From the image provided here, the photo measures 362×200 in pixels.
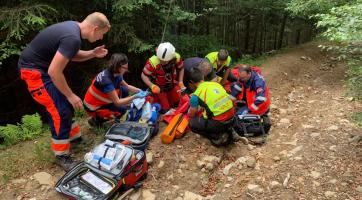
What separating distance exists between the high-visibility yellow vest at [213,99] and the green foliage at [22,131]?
3.05 meters

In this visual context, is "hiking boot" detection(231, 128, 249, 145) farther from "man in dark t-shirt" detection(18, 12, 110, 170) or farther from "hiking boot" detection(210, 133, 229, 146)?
"man in dark t-shirt" detection(18, 12, 110, 170)

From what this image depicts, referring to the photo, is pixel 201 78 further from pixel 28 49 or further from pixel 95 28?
pixel 28 49

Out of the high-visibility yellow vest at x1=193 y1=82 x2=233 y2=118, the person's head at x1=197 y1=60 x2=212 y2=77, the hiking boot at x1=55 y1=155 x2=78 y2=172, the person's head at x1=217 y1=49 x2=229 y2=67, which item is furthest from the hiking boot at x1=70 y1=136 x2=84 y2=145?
the person's head at x1=217 y1=49 x2=229 y2=67

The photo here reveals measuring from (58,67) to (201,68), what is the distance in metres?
2.90

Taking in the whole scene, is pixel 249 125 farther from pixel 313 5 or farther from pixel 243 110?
pixel 313 5

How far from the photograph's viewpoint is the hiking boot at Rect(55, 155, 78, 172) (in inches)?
187

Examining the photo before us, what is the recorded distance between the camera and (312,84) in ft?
29.7

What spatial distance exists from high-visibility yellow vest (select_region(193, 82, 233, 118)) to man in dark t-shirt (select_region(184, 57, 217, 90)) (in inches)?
28.3

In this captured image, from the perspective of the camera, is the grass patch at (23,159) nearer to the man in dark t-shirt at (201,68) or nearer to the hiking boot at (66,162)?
the hiking boot at (66,162)

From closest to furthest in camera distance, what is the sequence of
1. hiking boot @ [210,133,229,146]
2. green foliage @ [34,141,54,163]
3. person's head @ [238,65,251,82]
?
green foliage @ [34,141,54,163], hiking boot @ [210,133,229,146], person's head @ [238,65,251,82]

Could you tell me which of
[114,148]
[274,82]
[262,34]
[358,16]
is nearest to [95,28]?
[114,148]

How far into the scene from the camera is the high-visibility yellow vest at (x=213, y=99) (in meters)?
5.26

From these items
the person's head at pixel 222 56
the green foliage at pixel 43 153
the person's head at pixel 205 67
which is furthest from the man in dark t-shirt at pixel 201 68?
the green foliage at pixel 43 153

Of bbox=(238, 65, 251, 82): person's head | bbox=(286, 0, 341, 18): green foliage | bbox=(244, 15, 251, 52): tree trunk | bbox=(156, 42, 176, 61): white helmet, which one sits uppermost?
bbox=(286, 0, 341, 18): green foliage
